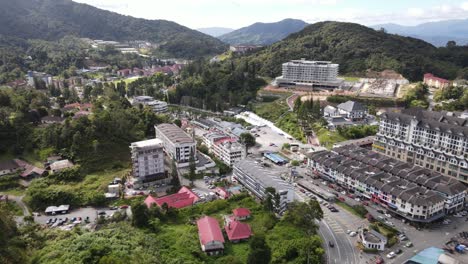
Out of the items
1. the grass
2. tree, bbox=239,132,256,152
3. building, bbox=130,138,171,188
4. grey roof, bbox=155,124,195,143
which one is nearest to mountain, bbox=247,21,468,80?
tree, bbox=239,132,256,152

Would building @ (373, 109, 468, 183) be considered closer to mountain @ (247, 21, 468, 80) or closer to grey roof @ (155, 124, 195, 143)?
grey roof @ (155, 124, 195, 143)

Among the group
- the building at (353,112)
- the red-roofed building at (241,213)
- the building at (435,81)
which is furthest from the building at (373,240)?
the building at (435,81)

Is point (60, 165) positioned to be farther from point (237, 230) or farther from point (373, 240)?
point (373, 240)

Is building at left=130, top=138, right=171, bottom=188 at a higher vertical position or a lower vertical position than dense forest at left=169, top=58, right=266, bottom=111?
lower

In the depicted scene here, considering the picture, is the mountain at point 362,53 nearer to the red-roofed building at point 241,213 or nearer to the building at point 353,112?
the building at point 353,112

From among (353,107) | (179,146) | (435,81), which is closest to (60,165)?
(179,146)

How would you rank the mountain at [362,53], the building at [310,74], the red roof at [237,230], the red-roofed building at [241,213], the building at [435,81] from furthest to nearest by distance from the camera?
1. the mountain at [362,53]
2. the building at [310,74]
3. the building at [435,81]
4. the red-roofed building at [241,213]
5. the red roof at [237,230]

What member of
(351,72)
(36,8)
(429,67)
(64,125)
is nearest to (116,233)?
(64,125)

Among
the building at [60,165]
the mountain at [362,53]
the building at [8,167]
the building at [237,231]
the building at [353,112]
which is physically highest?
the mountain at [362,53]
